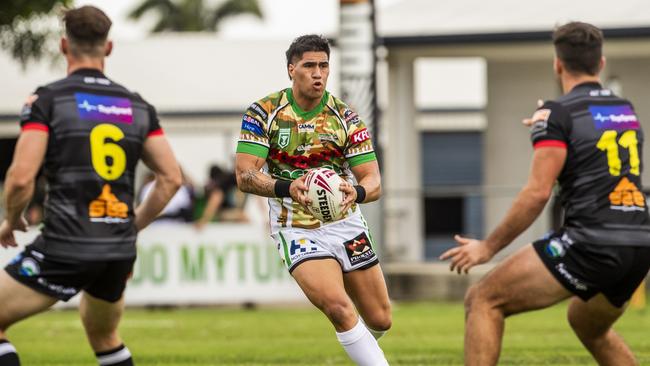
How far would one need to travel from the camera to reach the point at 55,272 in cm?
755

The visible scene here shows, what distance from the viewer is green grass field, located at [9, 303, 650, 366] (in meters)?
13.0

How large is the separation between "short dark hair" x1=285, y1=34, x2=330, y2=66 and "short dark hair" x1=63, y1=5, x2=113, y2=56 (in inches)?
73.7

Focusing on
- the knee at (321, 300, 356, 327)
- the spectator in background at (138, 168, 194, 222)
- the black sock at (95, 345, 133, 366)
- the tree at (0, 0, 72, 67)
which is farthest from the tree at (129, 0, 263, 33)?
the black sock at (95, 345, 133, 366)

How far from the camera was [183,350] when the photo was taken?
46.7 feet

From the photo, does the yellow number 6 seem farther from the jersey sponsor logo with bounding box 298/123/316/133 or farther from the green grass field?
the green grass field

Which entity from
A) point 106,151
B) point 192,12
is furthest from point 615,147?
point 192,12

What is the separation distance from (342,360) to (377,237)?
849cm

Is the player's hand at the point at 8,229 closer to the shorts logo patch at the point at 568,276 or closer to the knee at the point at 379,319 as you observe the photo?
the knee at the point at 379,319

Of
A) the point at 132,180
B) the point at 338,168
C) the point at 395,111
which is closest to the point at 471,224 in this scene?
the point at 395,111

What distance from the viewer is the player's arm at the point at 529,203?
771 cm

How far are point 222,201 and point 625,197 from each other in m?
14.3

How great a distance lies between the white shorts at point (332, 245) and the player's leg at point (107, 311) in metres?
1.45

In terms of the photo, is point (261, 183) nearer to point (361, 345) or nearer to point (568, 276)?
point (361, 345)

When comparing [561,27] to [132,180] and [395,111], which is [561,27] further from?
[395,111]
